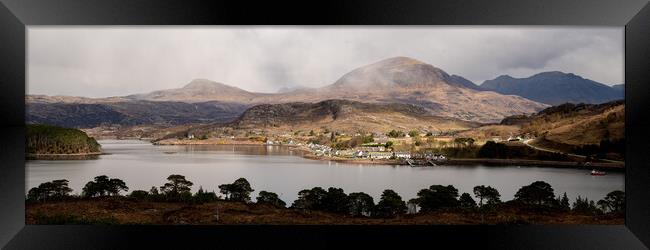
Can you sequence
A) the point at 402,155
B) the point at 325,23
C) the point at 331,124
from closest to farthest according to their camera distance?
the point at 325,23, the point at 402,155, the point at 331,124

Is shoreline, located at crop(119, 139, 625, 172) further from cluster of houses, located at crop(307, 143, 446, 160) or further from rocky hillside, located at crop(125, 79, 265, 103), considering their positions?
rocky hillside, located at crop(125, 79, 265, 103)

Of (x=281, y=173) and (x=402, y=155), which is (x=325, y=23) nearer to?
(x=281, y=173)

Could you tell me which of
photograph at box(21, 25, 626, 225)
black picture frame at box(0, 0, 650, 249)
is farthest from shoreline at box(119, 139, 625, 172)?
black picture frame at box(0, 0, 650, 249)

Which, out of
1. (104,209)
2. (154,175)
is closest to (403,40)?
(154,175)

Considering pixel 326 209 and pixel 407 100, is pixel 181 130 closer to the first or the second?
pixel 326 209

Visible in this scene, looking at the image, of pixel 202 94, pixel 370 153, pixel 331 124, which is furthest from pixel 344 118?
pixel 202 94

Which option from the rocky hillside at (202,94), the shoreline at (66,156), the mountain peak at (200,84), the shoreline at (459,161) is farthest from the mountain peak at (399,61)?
the shoreline at (66,156)
